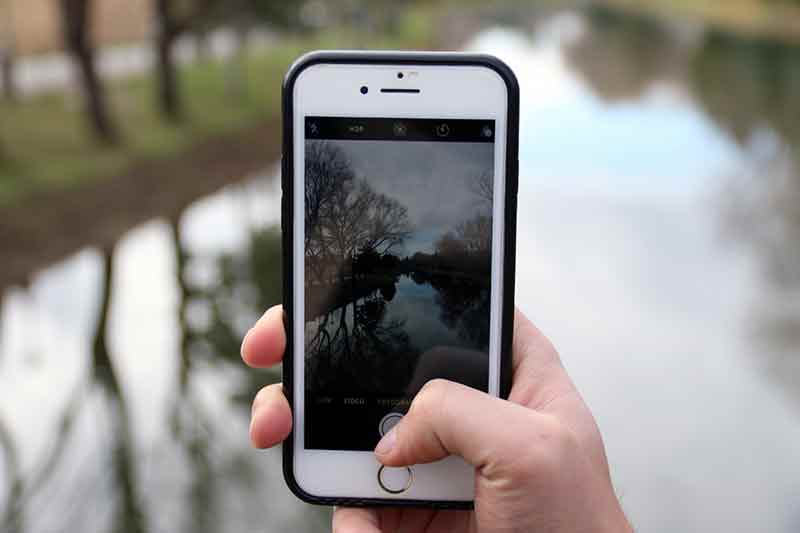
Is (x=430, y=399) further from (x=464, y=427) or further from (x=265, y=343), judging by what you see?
(x=265, y=343)

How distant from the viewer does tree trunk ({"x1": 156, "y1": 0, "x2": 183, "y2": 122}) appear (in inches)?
565

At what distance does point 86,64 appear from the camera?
1218cm

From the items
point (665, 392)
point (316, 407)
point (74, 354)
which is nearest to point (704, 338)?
point (665, 392)

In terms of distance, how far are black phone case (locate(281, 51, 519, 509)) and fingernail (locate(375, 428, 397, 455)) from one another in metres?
0.11

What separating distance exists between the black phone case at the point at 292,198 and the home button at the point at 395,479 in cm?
2

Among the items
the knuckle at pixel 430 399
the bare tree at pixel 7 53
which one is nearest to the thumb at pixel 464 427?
the knuckle at pixel 430 399

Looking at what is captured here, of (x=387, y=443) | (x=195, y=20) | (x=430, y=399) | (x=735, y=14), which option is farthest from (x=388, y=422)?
(x=735, y=14)

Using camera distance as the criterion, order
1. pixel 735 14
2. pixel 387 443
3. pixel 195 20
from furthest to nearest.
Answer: pixel 735 14, pixel 195 20, pixel 387 443

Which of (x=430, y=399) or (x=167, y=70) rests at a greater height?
(x=167, y=70)

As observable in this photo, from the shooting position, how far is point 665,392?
6.04m

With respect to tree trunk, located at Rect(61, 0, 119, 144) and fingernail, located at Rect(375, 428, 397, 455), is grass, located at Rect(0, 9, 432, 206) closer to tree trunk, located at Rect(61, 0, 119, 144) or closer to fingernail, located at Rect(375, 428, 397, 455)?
tree trunk, located at Rect(61, 0, 119, 144)

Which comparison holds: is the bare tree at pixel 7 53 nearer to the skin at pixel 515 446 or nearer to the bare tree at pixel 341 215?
the bare tree at pixel 341 215

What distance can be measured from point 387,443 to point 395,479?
0.32 feet

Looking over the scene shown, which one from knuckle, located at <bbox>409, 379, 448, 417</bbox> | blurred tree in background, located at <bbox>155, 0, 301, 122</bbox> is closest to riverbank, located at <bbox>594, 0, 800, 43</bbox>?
blurred tree in background, located at <bbox>155, 0, 301, 122</bbox>
